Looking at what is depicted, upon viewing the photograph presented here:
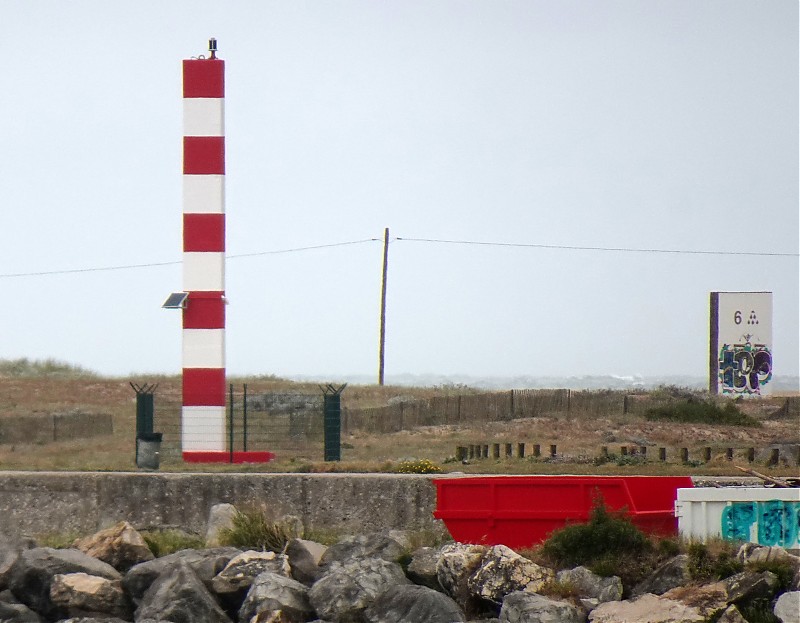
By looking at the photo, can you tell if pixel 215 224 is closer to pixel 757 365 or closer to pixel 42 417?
pixel 42 417

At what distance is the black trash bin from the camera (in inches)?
887

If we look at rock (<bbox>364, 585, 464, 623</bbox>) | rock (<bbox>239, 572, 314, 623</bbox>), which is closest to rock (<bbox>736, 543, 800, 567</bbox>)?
rock (<bbox>364, 585, 464, 623</bbox>)

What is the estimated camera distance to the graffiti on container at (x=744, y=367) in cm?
4581

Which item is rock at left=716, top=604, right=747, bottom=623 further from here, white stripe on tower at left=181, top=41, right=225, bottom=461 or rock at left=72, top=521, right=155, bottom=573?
white stripe on tower at left=181, top=41, right=225, bottom=461

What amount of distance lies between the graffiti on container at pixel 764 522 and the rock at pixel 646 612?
239 centimetres

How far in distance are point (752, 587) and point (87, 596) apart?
7242 mm

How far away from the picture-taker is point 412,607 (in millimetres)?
13008

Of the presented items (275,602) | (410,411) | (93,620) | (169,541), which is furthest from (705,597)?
(410,411)

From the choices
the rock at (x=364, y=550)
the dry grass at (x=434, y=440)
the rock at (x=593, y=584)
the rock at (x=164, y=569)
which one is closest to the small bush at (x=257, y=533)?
the rock at (x=164, y=569)

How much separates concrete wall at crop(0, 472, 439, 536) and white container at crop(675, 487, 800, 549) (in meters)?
4.90

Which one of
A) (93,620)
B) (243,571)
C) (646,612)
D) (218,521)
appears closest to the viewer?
(646,612)

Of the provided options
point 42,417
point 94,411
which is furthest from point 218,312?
point 94,411

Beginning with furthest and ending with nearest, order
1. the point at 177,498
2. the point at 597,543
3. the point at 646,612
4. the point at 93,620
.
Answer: the point at 177,498
the point at 93,620
the point at 597,543
the point at 646,612

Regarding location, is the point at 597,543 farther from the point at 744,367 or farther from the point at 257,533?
the point at 744,367
